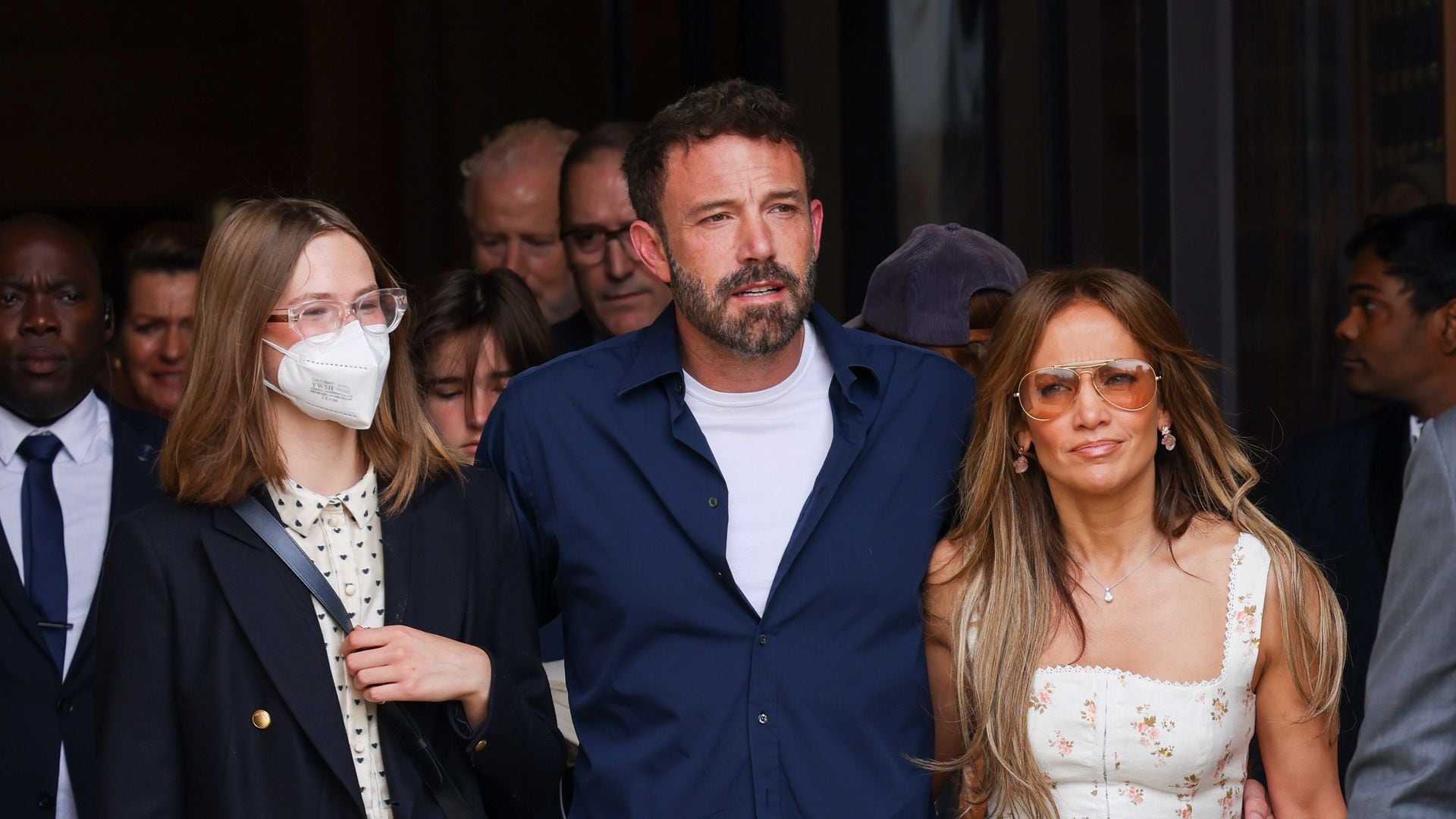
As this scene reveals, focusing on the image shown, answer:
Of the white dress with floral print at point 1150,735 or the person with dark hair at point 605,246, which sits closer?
the white dress with floral print at point 1150,735

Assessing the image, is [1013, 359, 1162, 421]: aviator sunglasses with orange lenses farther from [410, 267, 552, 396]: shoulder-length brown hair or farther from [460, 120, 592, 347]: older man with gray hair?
[460, 120, 592, 347]: older man with gray hair

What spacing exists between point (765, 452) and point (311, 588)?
78 centimetres

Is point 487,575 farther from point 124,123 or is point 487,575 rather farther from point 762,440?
point 124,123

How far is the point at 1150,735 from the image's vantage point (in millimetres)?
2727

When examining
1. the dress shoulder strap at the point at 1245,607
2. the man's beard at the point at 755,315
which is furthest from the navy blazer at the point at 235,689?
the dress shoulder strap at the point at 1245,607

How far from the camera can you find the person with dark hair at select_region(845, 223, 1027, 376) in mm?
3439

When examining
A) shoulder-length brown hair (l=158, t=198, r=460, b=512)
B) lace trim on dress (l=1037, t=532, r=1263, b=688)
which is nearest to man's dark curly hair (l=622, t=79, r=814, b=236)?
shoulder-length brown hair (l=158, t=198, r=460, b=512)

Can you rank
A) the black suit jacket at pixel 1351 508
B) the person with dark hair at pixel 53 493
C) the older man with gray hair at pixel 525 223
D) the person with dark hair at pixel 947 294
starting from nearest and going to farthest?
the person with dark hair at pixel 947 294 → the person with dark hair at pixel 53 493 → the black suit jacket at pixel 1351 508 → the older man with gray hair at pixel 525 223

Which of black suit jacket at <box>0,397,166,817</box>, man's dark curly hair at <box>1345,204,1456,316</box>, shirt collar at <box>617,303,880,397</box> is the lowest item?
black suit jacket at <box>0,397,166,817</box>

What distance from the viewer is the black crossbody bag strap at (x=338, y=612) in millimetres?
2637

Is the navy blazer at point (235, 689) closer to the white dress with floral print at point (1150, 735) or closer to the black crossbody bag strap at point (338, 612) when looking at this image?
the black crossbody bag strap at point (338, 612)

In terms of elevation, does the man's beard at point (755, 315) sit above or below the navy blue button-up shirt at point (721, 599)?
above

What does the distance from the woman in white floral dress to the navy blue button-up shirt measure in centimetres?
11

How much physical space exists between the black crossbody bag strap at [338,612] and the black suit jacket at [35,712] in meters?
1.05
